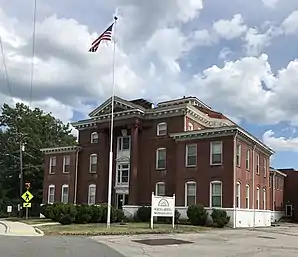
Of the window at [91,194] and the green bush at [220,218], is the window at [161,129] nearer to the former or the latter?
the window at [91,194]

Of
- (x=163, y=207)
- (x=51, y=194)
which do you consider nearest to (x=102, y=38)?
(x=163, y=207)

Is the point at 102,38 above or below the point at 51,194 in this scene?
above

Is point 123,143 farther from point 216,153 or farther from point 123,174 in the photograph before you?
point 216,153

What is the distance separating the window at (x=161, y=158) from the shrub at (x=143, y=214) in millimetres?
3988

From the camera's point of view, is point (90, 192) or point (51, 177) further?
point (51, 177)

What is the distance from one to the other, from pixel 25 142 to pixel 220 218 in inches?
1548

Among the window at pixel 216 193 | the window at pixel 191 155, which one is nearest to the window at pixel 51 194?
the window at pixel 191 155

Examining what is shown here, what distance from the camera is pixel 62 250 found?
14930 millimetres

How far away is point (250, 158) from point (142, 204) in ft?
34.2

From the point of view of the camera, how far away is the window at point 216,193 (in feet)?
119

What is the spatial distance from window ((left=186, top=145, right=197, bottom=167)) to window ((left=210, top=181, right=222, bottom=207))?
251 centimetres

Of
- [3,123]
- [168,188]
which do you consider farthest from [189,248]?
[3,123]

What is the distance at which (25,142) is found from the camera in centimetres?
6606

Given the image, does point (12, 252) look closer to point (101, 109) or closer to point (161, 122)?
point (161, 122)
